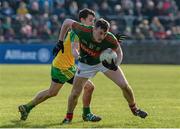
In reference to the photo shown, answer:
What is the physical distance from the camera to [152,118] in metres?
12.8

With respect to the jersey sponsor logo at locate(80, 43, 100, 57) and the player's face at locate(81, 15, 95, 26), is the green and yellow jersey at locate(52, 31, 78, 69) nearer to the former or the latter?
the player's face at locate(81, 15, 95, 26)

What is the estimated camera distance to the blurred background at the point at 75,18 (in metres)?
35.9

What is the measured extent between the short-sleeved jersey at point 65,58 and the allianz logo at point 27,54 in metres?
22.9

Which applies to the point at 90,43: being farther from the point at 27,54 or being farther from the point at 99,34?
the point at 27,54

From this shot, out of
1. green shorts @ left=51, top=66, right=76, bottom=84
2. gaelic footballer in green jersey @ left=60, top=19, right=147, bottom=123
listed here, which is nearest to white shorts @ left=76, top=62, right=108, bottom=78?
gaelic footballer in green jersey @ left=60, top=19, right=147, bottom=123

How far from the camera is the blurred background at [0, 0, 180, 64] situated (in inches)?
1412

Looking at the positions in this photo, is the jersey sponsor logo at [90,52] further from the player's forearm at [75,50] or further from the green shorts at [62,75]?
the green shorts at [62,75]

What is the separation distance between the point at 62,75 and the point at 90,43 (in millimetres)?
1111

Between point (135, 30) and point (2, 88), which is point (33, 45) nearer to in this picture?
point (135, 30)

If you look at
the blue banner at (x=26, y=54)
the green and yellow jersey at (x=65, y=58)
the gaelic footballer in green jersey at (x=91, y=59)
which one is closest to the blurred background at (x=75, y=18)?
the blue banner at (x=26, y=54)

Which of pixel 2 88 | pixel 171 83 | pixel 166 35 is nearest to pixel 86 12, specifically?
pixel 2 88

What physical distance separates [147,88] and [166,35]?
16812 millimetres

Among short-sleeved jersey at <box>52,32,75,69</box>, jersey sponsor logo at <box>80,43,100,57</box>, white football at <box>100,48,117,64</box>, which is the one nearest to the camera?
white football at <box>100,48,117,64</box>

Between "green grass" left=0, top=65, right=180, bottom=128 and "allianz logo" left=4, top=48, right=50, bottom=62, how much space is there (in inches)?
357
